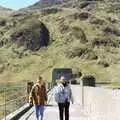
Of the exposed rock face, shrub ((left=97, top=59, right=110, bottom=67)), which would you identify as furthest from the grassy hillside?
the exposed rock face

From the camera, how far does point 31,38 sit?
17600 cm

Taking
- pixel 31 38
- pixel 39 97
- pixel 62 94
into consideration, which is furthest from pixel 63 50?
pixel 62 94

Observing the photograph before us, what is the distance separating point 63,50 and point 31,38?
43.8ft

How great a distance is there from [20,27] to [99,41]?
24.0 m

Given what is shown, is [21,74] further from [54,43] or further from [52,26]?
[52,26]

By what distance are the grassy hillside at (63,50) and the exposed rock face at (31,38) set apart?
387mm

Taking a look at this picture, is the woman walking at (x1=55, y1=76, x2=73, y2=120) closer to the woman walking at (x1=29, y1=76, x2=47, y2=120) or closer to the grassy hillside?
the woman walking at (x1=29, y1=76, x2=47, y2=120)

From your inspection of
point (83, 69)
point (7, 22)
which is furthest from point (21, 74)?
point (7, 22)

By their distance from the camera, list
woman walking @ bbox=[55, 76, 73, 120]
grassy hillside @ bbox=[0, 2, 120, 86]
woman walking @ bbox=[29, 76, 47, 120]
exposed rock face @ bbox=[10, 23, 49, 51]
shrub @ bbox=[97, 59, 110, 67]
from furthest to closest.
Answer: exposed rock face @ bbox=[10, 23, 49, 51]
shrub @ bbox=[97, 59, 110, 67]
grassy hillside @ bbox=[0, 2, 120, 86]
woman walking @ bbox=[29, 76, 47, 120]
woman walking @ bbox=[55, 76, 73, 120]

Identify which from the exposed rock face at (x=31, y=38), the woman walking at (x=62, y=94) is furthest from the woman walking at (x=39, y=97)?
the exposed rock face at (x=31, y=38)

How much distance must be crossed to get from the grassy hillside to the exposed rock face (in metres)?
0.39

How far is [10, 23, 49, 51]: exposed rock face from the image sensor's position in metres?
173

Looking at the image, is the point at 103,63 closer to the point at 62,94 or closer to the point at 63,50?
the point at 63,50

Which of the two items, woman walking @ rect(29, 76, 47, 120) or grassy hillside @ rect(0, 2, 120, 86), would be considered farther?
grassy hillside @ rect(0, 2, 120, 86)
